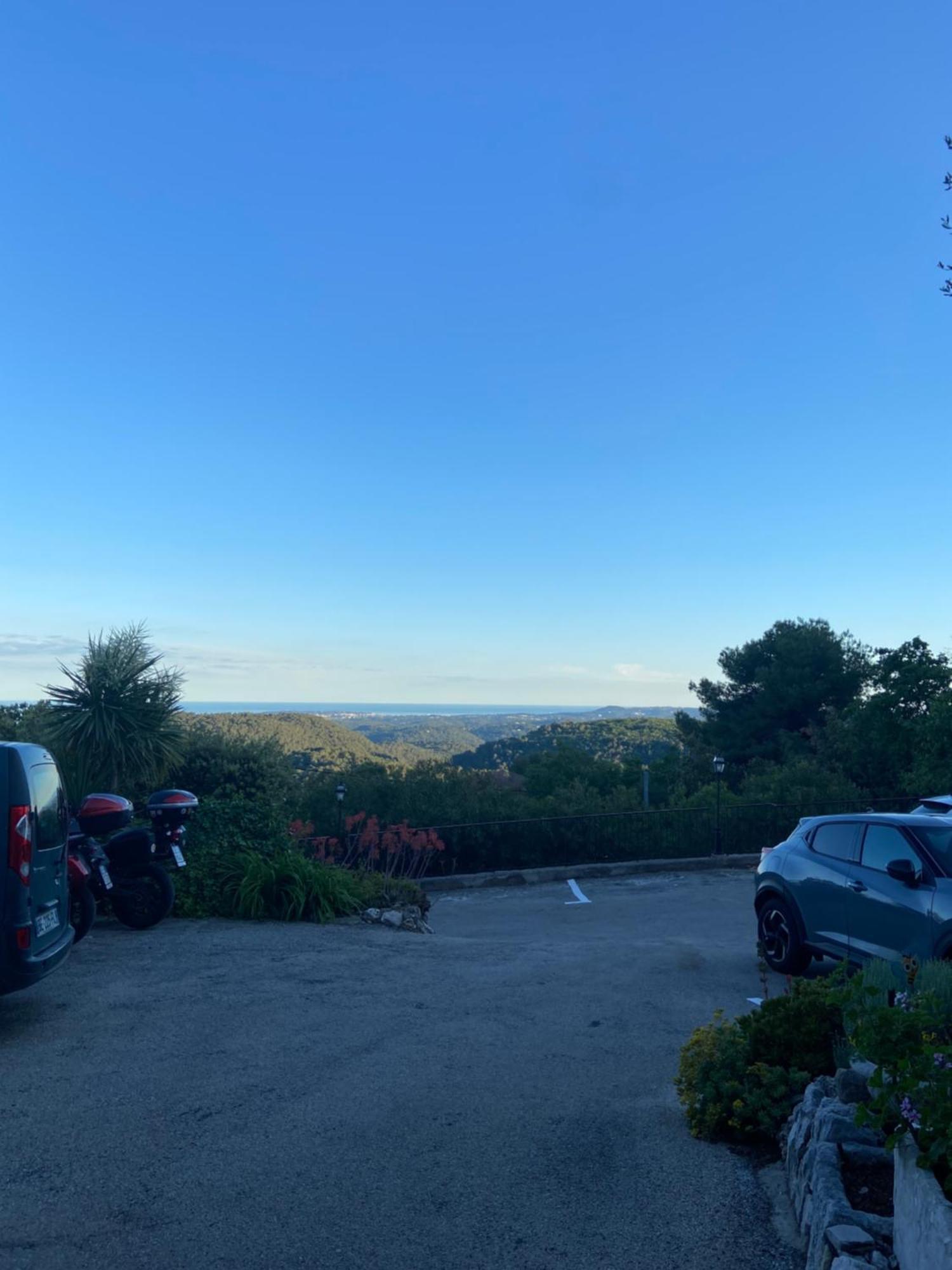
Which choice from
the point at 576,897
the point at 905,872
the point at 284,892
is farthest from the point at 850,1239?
the point at 576,897

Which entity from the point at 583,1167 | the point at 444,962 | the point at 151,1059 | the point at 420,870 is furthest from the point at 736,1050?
the point at 420,870

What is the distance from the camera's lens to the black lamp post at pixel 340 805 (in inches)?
650

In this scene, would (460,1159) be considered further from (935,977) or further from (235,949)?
(235,949)

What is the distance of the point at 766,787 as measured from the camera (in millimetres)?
21797

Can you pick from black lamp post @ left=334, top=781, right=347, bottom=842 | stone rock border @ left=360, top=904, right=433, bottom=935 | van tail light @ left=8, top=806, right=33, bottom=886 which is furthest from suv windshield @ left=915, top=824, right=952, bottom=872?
black lamp post @ left=334, top=781, right=347, bottom=842

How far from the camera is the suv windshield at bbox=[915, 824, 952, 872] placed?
693 centimetres

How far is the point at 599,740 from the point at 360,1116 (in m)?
42.9

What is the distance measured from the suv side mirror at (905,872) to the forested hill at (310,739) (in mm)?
9417

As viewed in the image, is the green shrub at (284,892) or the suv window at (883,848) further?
the green shrub at (284,892)

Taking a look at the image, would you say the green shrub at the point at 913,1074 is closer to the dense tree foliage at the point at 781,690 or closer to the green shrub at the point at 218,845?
the green shrub at the point at 218,845

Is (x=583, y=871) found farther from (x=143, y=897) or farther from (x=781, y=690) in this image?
(x=781, y=690)

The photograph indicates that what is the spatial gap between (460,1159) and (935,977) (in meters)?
2.18

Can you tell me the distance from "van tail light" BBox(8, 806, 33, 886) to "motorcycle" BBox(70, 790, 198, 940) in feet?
7.59

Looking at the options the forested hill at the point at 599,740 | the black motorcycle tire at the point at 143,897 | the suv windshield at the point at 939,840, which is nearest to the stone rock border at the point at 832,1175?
the suv windshield at the point at 939,840
